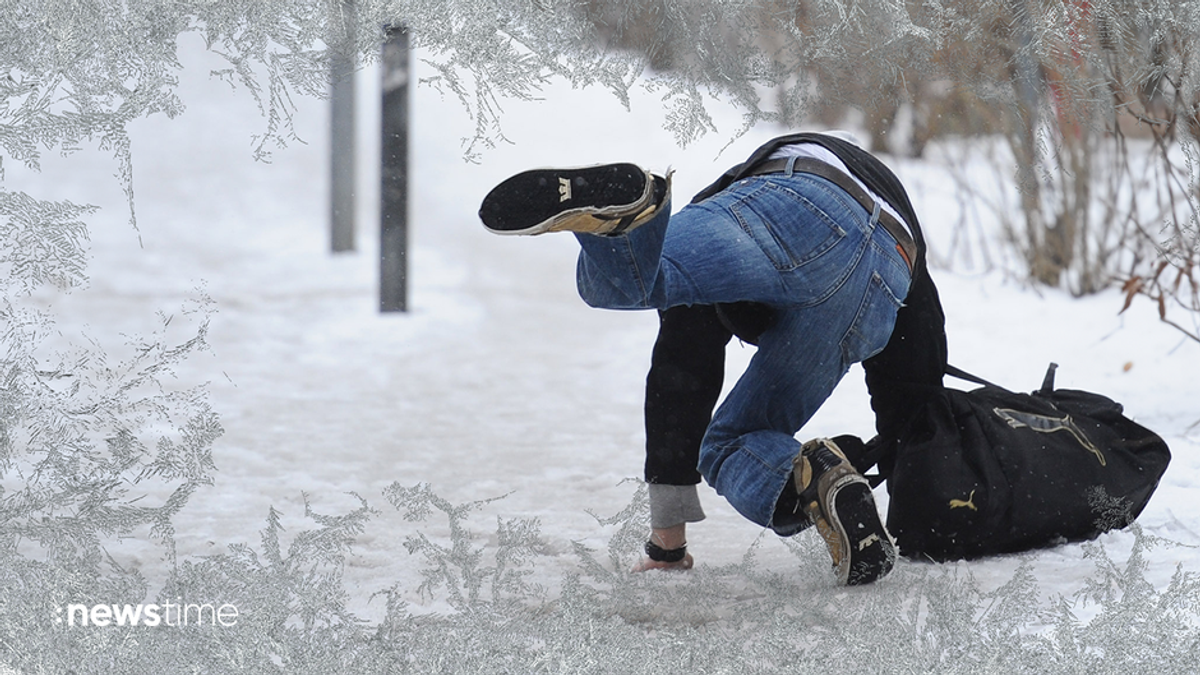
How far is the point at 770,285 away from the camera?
138cm

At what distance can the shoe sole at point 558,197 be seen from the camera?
1167 mm

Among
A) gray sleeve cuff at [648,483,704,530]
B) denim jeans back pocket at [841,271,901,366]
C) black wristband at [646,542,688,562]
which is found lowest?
black wristband at [646,542,688,562]

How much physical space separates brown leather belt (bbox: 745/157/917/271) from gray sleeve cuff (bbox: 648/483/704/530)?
1.51ft

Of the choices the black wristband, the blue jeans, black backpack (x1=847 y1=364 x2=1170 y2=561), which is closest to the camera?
the blue jeans

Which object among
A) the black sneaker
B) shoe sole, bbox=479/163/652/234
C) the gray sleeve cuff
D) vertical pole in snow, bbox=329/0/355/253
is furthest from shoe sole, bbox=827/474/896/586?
vertical pole in snow, bbox=329/0/355/253

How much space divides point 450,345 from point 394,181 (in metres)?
1.10

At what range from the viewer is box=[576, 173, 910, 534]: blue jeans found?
4.23 ft

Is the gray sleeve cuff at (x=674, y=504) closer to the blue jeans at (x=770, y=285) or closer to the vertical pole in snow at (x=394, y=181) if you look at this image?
the blue jeans at (x=770, y=285)

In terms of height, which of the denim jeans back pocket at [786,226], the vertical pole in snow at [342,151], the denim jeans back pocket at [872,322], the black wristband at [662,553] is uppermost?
the vertical pole in snow at [342,151]

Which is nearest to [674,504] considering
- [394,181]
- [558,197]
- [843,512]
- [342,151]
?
[843,512]

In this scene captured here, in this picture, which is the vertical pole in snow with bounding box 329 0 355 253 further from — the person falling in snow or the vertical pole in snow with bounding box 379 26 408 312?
the person falling in snow

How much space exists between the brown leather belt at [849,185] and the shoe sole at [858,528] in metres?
0.31

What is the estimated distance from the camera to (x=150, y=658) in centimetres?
125

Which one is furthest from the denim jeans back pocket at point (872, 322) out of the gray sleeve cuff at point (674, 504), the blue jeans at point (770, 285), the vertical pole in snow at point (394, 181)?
the vertical pole in snow at point (394, 181)
